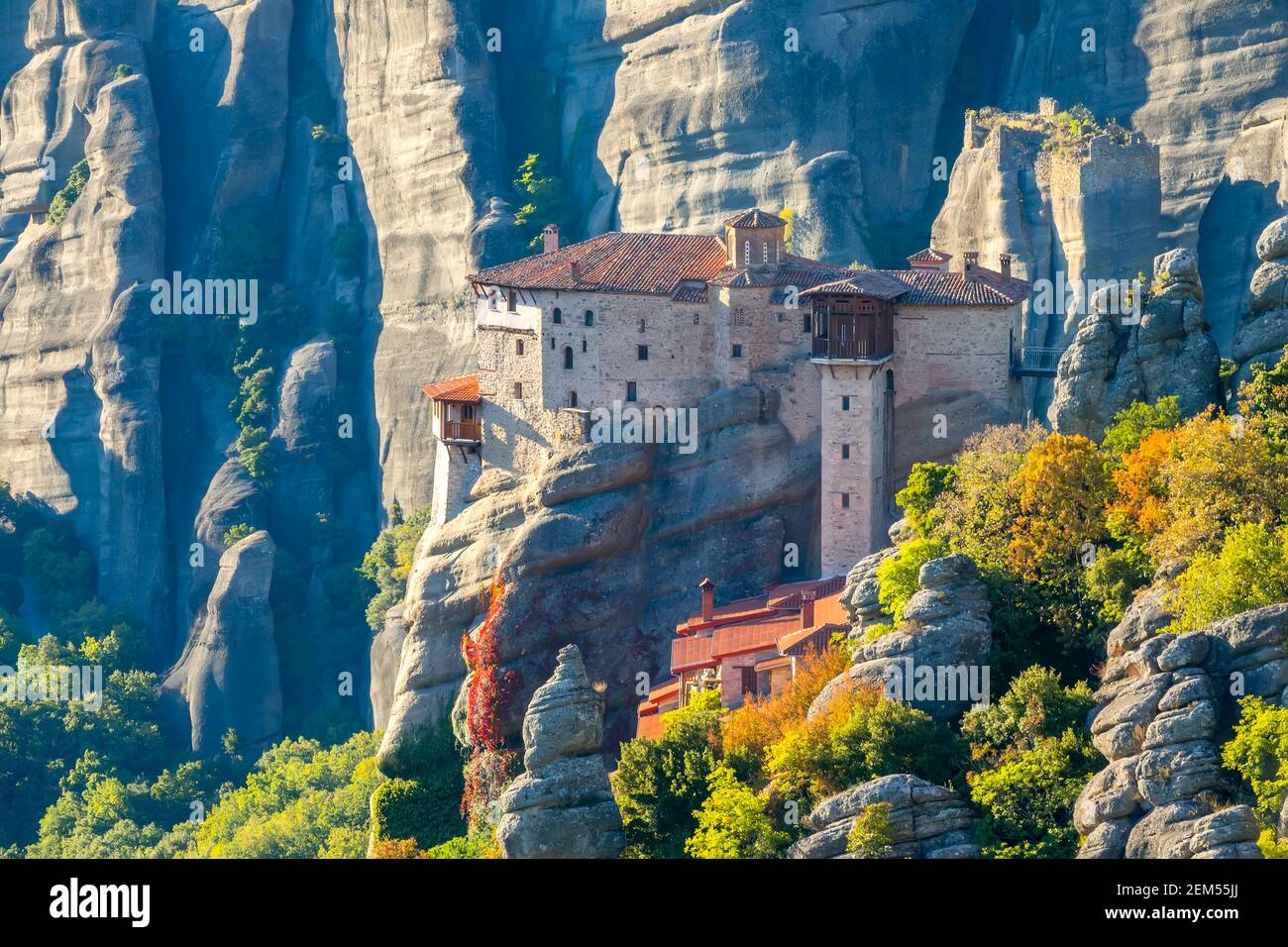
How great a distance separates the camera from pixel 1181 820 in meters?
53.0

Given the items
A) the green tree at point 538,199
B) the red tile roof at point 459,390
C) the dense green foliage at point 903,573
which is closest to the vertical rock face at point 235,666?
the green tree at point 538,199

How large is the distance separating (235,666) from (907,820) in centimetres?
4526

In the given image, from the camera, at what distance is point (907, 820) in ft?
187

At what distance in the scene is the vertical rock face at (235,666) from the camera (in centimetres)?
9838

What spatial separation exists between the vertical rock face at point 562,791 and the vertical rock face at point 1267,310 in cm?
1645

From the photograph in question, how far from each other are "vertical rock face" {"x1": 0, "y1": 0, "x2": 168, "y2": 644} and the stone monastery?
27939mm

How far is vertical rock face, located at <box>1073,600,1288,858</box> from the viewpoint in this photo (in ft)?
176

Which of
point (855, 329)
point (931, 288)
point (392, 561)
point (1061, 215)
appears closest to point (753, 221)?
point (855, 329)

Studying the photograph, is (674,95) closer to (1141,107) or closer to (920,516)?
(1141,107)

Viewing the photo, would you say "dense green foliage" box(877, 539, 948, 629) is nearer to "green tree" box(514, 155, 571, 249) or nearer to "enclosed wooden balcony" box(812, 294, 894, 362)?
"enclosed wooden balcony" box(812, 294, 894, 362)

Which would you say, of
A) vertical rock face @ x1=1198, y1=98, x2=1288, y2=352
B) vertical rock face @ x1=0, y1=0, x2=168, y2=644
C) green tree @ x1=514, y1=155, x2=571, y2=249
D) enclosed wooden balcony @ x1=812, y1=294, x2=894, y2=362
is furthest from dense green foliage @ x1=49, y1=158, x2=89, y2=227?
enclosed wooden balcony @ x1=812, y1=294, x2=894, y2=362

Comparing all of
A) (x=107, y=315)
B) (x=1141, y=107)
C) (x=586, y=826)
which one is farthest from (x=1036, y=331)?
(x=107, y=315)

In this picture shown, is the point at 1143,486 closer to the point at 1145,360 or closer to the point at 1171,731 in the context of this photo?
the point at 1145,360

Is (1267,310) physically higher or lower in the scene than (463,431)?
higher
